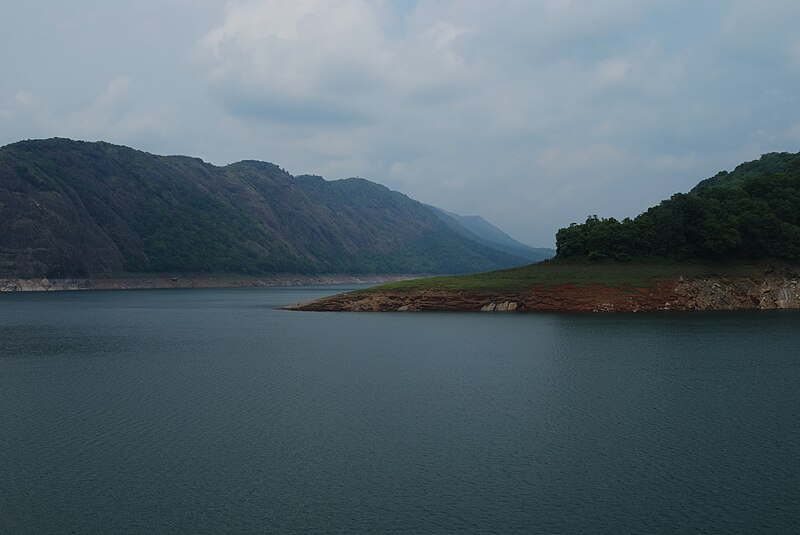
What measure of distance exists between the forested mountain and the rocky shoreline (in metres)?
6.92

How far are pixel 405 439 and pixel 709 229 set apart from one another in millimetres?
105112

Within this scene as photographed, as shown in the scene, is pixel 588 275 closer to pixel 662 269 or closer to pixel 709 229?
pixel 662 269

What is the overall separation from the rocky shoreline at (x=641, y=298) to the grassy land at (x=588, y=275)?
1504 mm

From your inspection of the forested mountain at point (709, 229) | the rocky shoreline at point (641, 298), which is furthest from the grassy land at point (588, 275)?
the forested mountain at point (709, 229)

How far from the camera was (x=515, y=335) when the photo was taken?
76562mm

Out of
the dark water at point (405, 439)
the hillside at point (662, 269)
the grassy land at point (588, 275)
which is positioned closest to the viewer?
the dark water at point (405, 439)

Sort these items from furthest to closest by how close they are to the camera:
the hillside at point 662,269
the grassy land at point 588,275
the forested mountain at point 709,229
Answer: the forested mountain at point 709,229 < the grassy land at point 588,275 < the hillside at point 662,269

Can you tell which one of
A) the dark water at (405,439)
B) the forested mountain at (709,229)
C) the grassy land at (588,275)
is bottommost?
the dark water at (405,439)

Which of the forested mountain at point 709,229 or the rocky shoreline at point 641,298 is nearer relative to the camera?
the rocky shoreline at point 641,298

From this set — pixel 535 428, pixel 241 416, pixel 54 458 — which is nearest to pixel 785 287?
pixel 535 428

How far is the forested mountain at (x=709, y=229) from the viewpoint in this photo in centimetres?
11850

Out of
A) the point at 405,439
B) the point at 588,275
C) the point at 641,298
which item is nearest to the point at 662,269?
the point at 641,298

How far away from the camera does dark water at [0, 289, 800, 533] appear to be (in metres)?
23.6

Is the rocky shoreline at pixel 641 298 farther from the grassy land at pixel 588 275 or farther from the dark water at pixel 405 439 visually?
the dark water at pixel 405 439
